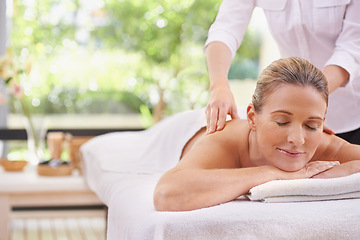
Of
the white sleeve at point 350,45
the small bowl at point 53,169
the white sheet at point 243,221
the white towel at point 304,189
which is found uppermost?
the white sleeve at point 350,45

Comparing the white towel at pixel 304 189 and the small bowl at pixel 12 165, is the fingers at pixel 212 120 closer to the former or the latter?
the white towel at pixel 304 189

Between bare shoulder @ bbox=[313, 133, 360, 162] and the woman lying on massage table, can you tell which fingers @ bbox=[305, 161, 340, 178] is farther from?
bare shoulder @ bbox=[313, 133, 360, 162]

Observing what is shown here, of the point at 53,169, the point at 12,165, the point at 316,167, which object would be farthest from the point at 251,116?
the point at 12,165

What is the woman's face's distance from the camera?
1.59m

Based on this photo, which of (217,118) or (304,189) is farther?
(217,118)

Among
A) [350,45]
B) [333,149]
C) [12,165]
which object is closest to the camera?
[333,149]

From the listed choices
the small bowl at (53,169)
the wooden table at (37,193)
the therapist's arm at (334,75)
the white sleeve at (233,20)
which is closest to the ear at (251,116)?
the therapist's arm at (334,75)

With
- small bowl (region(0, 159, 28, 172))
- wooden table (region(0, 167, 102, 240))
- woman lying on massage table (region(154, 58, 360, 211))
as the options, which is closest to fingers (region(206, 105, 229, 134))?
woman lying on massage table (region(154, 58, 360, 211))

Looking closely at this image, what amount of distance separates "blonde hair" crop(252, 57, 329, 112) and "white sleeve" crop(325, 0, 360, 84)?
36 centimetres

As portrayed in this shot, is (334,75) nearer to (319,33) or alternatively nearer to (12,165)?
(319,33)

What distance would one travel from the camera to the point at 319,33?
7.15ft

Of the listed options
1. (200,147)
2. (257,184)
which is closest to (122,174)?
(200,147)

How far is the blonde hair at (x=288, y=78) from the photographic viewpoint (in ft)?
5.38

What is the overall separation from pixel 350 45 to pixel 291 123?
24.8 inches
